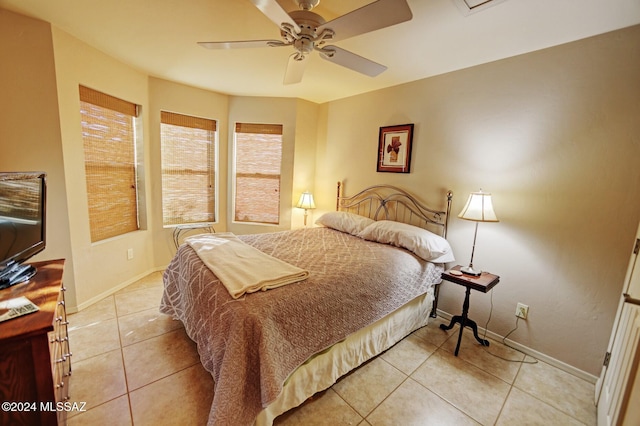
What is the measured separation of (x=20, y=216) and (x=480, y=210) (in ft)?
9.78

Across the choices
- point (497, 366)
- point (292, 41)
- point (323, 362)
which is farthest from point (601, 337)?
point (292, 41)

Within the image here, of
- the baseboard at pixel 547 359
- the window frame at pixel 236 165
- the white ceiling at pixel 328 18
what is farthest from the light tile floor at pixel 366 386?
the white ceiling at pixel 328 18

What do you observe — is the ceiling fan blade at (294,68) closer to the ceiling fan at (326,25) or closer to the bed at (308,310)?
the ceiling fan at (326,25)

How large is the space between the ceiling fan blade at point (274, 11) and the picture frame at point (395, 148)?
1805 millimetres

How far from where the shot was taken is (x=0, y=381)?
94 centimetres

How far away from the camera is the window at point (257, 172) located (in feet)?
12.6

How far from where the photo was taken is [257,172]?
3.93 m

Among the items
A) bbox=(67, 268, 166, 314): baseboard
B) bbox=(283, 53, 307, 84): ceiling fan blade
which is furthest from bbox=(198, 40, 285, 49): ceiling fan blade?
bbox=(67, 268, 166, 314): baseboard

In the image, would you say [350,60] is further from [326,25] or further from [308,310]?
[308,310]

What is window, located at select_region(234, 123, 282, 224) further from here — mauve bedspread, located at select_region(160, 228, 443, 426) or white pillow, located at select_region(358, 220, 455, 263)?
white pillow, located at select_region(358, 220, 455, 263)

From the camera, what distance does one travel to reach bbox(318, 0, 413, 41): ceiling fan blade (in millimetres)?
1197

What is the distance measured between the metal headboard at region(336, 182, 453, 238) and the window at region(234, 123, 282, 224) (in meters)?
1.02

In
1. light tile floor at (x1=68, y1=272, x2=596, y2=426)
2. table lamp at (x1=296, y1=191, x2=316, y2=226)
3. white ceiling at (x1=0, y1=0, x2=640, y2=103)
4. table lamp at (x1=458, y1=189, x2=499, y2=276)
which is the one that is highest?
white ceiling at (x1=0, y1=0, x2=640, y2=103)

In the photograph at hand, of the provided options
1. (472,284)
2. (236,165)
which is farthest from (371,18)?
(236,165)
